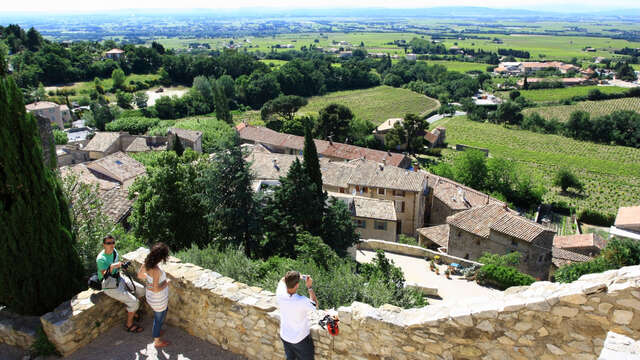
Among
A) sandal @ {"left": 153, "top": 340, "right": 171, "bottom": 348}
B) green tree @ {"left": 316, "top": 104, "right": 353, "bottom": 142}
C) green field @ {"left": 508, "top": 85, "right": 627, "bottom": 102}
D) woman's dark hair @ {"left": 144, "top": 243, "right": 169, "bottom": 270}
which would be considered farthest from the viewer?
green field @ {"left": 508, "top": 85, "right": 627, "bottom": 102}

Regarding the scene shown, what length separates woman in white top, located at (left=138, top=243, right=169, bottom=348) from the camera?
788 centimetres

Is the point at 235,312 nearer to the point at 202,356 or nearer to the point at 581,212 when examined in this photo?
the point at 202,356

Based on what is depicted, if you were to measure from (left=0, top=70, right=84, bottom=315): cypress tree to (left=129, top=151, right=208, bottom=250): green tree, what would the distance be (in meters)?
9.42

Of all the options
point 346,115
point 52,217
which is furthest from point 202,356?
point 346,115

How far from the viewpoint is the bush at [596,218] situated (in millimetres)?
48781

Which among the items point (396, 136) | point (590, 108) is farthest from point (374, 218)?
point (590, 108)

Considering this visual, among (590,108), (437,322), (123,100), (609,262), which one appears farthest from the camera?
(590,108)

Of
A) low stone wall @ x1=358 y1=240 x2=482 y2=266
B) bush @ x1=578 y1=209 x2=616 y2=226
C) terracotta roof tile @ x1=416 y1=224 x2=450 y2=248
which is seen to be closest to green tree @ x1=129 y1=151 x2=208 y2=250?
low stone wall @ x1=358 y1=240 x2=482 y2=266

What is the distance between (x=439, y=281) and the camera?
20859mm

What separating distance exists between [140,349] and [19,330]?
2396 mm

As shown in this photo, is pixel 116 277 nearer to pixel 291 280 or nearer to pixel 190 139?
pixel 291 280

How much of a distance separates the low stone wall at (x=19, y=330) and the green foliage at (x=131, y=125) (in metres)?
67.8

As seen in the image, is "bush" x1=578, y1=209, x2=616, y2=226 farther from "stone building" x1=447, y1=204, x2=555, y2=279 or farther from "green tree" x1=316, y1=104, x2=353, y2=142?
"green tree" x1=316, y1=104, x2=353, y2=142

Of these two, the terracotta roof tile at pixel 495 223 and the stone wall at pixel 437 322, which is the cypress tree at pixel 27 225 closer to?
the stone wall at pixel 437 322
